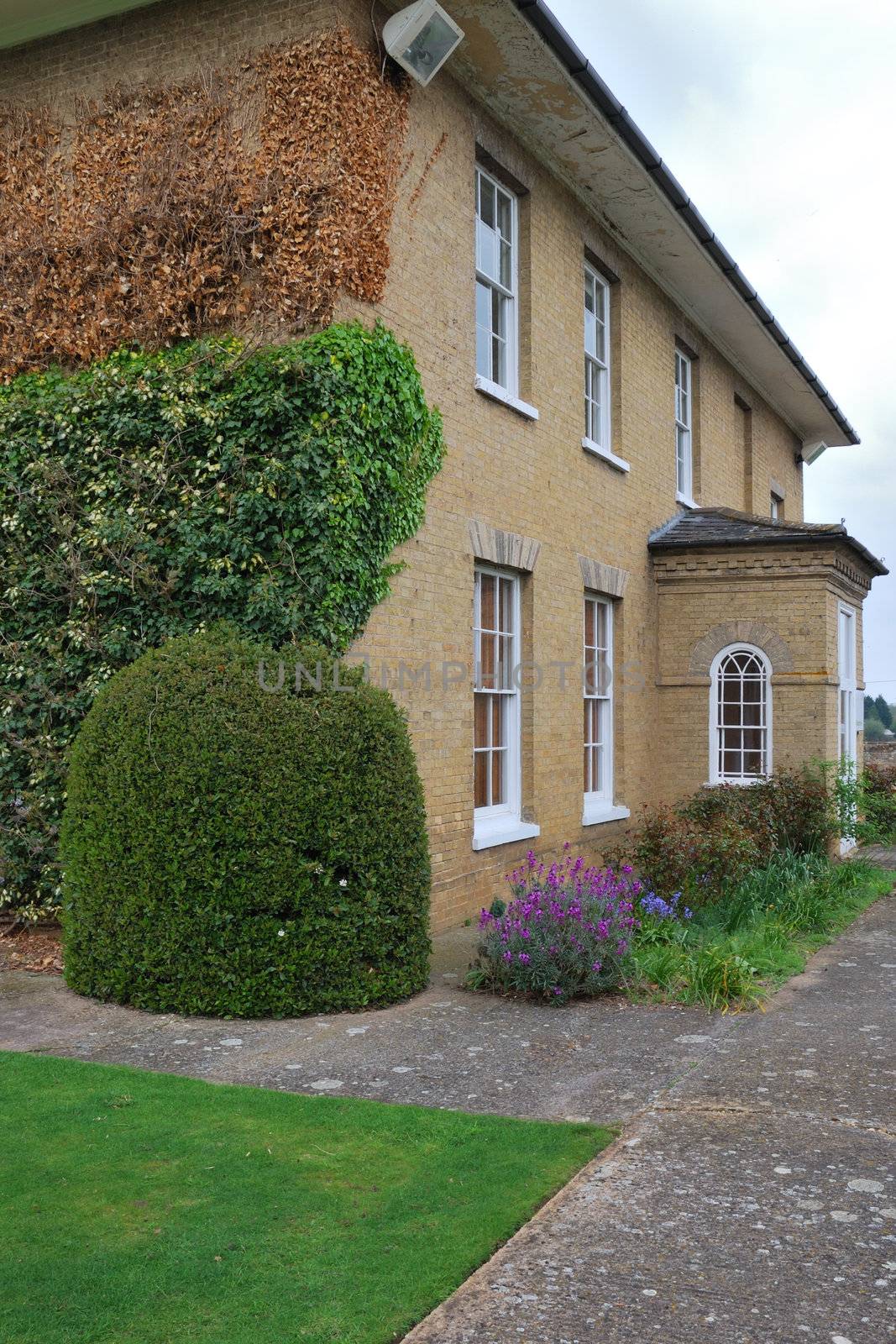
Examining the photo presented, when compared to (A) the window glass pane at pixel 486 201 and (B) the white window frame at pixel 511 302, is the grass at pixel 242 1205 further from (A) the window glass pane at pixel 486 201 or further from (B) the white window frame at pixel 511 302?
(A) the window glass pane at pixel 486 201

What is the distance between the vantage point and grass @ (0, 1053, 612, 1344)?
3350mm

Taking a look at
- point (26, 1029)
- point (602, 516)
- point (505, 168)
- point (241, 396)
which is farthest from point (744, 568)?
point (26, 1029)

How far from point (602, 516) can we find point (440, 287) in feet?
13.2

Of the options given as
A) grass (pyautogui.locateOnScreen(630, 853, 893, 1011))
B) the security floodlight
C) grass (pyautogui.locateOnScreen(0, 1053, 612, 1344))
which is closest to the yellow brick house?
the security floodlight

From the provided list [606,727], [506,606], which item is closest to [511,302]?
[506,606]

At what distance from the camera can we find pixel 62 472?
841 cm

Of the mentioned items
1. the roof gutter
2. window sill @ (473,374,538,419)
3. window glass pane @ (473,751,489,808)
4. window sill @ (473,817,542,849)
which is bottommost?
window sill @ (473,817,542,849)

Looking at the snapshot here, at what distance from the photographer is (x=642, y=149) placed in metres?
11.1

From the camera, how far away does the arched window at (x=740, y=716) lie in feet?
45.9

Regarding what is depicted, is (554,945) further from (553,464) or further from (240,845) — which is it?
(553,464)

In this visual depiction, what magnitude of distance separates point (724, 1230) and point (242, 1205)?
5.34ft

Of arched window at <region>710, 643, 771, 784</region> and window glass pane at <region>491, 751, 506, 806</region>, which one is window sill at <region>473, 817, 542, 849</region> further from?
arched window at <region>710, 643, 771, 784</region>

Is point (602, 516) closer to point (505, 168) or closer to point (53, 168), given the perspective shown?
point (505, 168)

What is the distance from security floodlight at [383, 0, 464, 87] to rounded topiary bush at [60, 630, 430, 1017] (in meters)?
4.62
